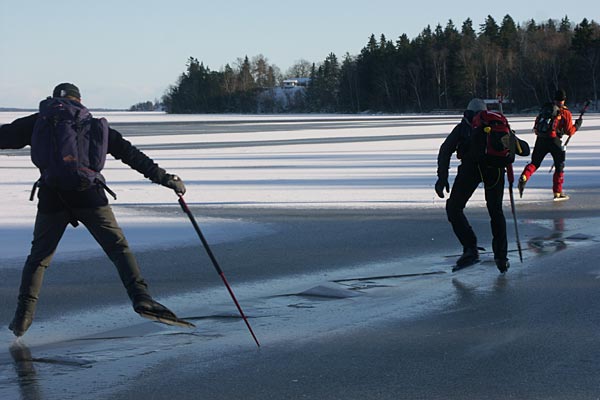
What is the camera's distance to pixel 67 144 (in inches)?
240

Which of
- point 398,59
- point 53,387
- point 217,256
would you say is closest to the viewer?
point 53,387

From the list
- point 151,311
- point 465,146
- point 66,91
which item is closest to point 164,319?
→ point 151,311

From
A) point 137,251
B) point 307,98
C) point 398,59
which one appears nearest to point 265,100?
point 307,98

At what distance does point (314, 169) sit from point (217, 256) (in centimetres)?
1279

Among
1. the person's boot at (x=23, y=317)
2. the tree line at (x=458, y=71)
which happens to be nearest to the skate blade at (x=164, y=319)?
the person's boot at (x=23, y=317)

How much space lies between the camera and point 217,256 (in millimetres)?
9969

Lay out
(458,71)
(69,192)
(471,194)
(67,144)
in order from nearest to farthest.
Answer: (67,144), (69,192), (471,194), (458,71)

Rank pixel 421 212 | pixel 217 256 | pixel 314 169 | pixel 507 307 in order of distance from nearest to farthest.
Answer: pixel 507 307
pixel 217 256
pixel 421 212
pixel 314 169

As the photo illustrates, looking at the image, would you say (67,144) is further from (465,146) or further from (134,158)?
(465,146)

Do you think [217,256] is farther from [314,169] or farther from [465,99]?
[465,99]

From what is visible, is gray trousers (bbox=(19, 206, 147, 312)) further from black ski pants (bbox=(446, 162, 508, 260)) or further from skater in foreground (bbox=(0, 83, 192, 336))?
black ski pants (bbox=(446, 162, 508, 260))

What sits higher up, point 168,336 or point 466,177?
point 466,177

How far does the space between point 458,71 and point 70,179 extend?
11970 centimetres

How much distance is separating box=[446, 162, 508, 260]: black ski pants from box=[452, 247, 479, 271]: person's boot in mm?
48
